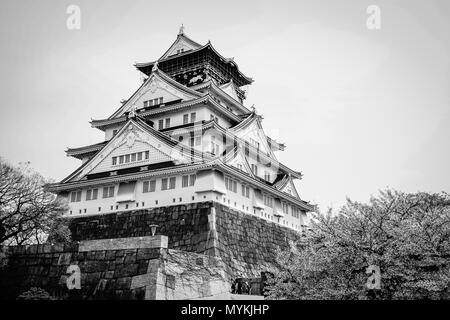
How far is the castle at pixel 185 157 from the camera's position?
111 ft

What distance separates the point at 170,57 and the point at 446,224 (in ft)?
130

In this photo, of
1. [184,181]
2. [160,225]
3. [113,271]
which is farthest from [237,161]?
[113,271]

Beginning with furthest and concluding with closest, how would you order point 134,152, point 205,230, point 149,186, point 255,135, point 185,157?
point 255,135 < point 134,152 < point 149,186 < point 185,157 < point 205,230

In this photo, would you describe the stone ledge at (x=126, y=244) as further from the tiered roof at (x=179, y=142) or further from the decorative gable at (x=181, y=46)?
the decorative gable at (x=181, y=46)

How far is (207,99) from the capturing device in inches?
1533

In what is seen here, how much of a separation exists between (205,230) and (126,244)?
11.2 m

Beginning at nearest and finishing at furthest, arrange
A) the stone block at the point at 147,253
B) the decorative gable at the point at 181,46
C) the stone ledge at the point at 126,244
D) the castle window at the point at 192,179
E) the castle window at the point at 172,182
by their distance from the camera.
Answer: the stone block at the point at 147,253
the stone ledge at the point at 126,244
the castle window at the point at 192,179
the castle window at the point at 172,182
the decorative gable at the point at 181,46

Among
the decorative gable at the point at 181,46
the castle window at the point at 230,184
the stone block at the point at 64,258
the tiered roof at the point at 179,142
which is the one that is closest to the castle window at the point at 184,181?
the tiered roof at the point at 179,142

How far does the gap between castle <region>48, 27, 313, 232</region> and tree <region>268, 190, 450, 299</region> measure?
16570mm

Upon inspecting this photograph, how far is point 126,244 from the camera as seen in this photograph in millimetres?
21062

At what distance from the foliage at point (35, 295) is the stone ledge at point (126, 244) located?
8.31ft

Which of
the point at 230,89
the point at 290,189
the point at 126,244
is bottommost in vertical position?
the point at 126,244

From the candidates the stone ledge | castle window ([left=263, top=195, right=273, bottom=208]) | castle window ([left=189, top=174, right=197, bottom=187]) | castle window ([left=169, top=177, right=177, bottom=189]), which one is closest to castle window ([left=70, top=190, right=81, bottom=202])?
castle window ([left=169, top=177, right=177, bottom=189])

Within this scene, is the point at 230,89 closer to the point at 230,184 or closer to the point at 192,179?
the point at 230,184
